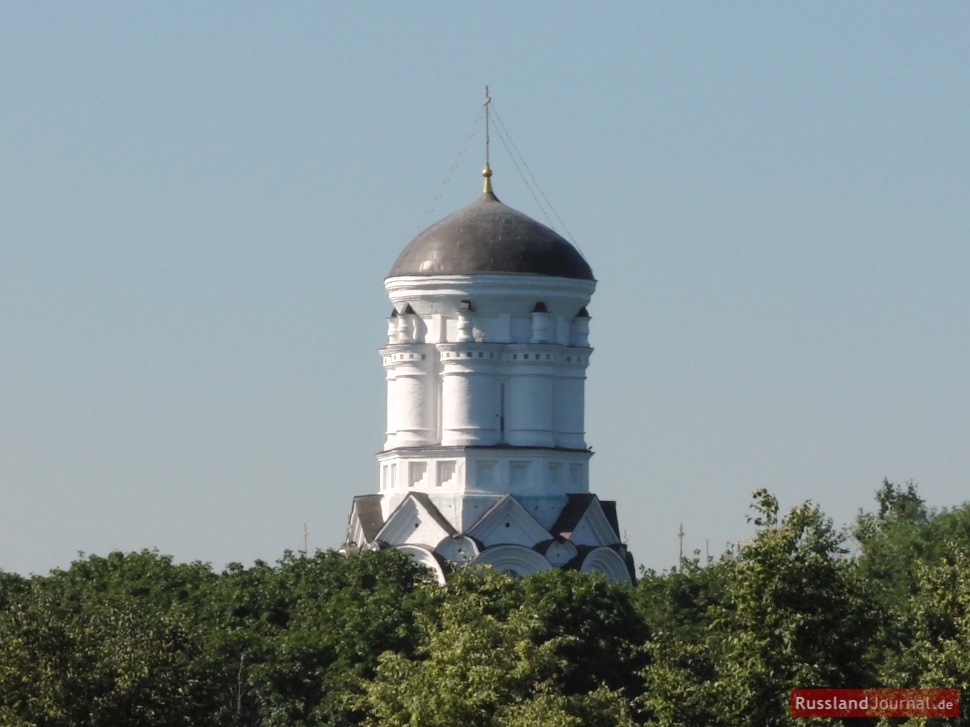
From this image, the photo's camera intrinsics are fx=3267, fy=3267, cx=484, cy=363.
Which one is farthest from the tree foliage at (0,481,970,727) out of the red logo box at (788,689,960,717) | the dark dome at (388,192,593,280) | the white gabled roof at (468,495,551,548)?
the dark dome at (388,192,593,280)

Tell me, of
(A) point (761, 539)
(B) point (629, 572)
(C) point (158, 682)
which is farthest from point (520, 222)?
(A) point (761, 539)

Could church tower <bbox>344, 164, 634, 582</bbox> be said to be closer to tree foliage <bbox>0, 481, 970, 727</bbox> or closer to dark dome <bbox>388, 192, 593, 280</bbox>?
dark dome <bbox>388, 192, 593, 280</bbox>

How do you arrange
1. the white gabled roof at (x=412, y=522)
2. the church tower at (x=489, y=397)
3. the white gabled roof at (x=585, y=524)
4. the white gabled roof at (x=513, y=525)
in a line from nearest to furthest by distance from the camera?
the white gabled roof at (x=513, y=525)
the white gabled roof at (x=412, y=522)
the church tower at (x=489, y=397)
the white gabled roof at (x=585, y=524)

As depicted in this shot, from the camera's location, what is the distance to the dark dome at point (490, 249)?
284 feet

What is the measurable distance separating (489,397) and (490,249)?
3943 millimetres

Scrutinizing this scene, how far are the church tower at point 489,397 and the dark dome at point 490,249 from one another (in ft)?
0.09

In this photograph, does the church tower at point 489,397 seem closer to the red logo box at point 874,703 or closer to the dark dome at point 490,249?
the dark dome at point 490,249

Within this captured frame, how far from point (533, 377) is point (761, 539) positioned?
43.2 metres

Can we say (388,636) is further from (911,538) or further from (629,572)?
(629,572)

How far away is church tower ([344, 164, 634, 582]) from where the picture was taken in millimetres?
86250

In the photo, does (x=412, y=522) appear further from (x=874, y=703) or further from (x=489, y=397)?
(x=874, y=703)

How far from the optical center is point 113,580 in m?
76.4

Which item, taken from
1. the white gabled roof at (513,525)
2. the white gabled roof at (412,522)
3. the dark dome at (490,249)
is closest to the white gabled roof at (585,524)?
the white gabled roof at (513,525)

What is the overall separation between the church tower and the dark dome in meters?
0.03
